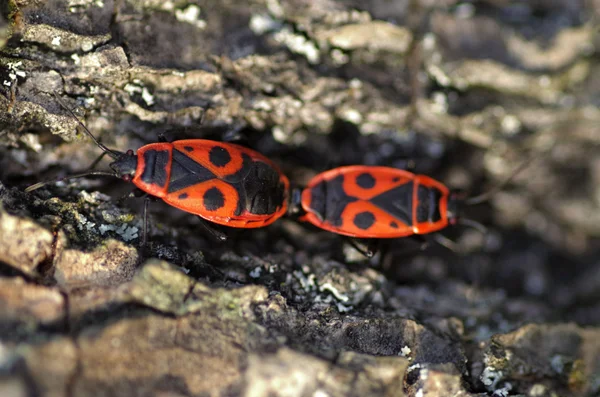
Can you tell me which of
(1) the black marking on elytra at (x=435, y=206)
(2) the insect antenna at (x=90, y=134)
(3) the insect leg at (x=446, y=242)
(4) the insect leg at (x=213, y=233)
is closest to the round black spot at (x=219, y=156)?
(4) the insect leg at (x=213, y=233)

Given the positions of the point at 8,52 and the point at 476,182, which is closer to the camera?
the point at 8,52

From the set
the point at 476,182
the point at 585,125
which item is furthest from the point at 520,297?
the point at 585,125

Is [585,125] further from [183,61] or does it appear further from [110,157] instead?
[110,157]

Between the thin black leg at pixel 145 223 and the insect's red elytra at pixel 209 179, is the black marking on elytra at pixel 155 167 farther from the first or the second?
the thin black leg at pixel 145 223

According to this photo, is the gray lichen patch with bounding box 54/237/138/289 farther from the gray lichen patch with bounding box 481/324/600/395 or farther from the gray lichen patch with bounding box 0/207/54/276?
the gray lichen patch with bounding box 481/324/600/395

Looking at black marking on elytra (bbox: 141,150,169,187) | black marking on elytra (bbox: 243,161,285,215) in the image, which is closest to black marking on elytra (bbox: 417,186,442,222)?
black marking on elytra (bbox: 243,161,285,215)
